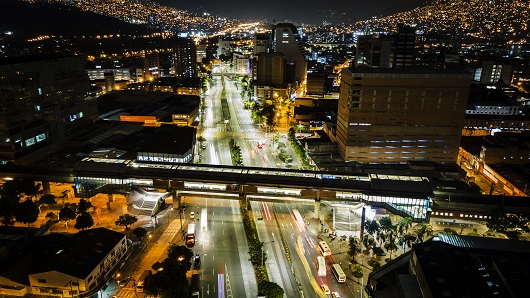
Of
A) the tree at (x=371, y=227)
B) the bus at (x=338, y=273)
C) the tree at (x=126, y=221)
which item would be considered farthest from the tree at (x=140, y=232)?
the tree at (x=371, y=227)

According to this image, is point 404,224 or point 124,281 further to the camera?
point 404,224

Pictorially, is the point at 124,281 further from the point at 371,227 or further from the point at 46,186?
the point at 371,227

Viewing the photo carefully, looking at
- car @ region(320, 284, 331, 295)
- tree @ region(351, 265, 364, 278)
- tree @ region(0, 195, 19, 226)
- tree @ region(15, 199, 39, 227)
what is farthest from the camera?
tree @ region(0, 195, 19, 226)

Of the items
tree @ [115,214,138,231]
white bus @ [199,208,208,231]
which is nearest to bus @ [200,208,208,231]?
white bus @ [199,208,208,231]

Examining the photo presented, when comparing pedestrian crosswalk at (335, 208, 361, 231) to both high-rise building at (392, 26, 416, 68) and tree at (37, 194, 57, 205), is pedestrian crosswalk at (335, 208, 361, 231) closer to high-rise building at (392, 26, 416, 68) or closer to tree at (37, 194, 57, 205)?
tree at (37, 194, 57, 205)

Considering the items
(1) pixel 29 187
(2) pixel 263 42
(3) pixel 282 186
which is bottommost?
(1) pixel 29 187

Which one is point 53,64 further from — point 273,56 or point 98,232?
point 273,56

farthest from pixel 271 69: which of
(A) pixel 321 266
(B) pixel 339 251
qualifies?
(A) pixel 321 266
